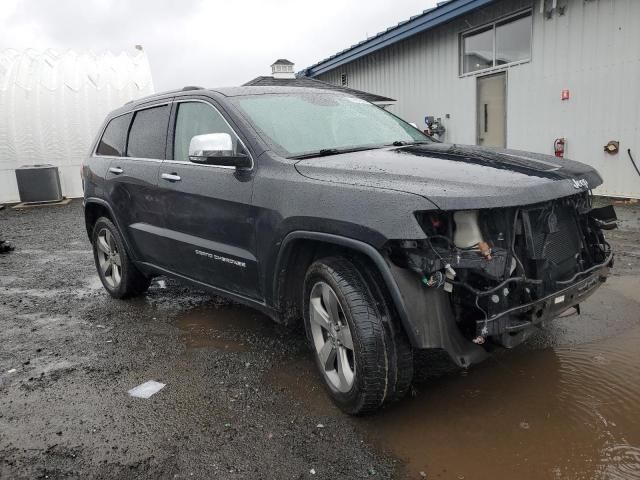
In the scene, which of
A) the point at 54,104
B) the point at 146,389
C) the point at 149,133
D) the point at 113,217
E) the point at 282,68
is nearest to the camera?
the point at 146,389

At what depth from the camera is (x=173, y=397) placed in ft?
10.6

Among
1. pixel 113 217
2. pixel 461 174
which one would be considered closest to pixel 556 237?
pixel 461 174

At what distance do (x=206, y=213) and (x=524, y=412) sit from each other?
2319 mm

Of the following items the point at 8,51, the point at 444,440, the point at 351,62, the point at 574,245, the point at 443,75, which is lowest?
the point at 444,440

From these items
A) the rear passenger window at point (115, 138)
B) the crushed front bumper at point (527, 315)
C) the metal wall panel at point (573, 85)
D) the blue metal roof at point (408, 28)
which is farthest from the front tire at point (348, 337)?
the blue metal roof at point (408, 28)

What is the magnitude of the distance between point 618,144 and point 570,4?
8.25 feet

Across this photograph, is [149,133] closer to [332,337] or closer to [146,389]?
[146,389]

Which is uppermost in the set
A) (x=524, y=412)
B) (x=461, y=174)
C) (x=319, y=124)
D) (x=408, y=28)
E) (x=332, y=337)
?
(x=408, y=28)

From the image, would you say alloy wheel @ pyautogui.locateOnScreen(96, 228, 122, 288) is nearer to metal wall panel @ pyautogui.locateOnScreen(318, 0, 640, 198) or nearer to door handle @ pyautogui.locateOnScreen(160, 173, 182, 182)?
door handle @ pyautogui.locateOnScreen(160, 173, 182, 182)

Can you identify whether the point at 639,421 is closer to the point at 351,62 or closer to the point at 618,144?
the point at 618,144

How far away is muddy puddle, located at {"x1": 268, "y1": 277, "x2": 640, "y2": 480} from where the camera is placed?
241 cm

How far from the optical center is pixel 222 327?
14.3 feet

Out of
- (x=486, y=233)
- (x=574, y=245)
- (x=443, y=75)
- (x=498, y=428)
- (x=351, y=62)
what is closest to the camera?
(x=486, y=233)

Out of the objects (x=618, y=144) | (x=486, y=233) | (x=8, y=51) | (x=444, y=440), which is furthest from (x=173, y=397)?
(x=8, y=51)
